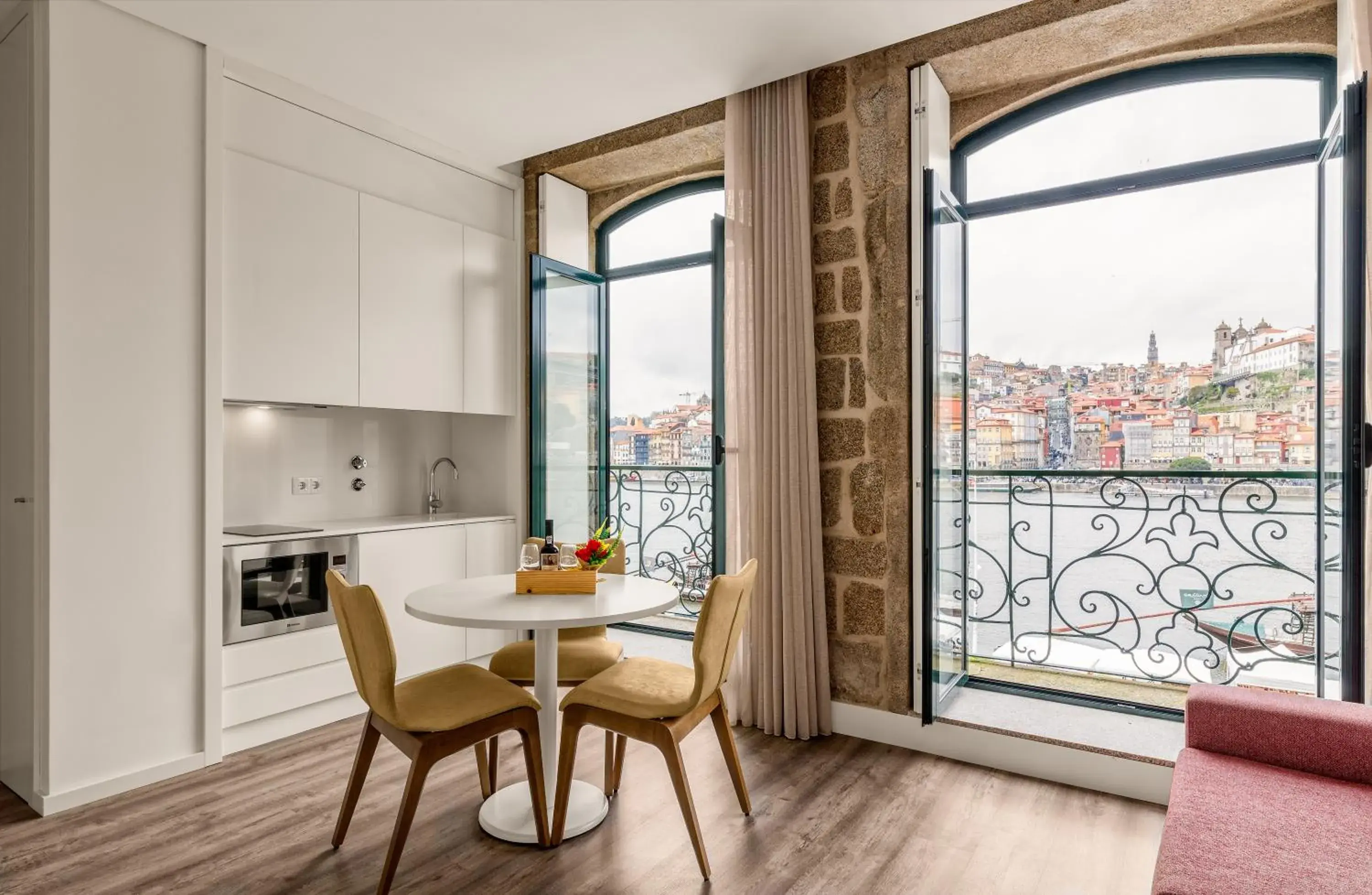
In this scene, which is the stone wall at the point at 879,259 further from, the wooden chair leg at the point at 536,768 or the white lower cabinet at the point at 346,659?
the white lower cabinet at the point at 346,659

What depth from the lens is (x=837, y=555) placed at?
323 cm

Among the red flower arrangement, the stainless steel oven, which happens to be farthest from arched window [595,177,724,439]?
the red flower arrangement

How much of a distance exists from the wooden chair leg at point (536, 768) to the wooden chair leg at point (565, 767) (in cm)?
3

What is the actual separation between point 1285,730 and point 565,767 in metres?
1.87

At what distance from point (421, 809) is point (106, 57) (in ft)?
9.36

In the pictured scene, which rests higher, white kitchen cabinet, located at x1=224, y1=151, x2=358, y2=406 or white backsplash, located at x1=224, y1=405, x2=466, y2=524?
white kitchen cabinet, located at x1=224, y1=151, x2=358, y2=406

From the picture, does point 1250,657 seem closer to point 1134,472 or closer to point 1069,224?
point 1134,472

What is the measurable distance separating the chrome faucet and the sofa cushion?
143 inches

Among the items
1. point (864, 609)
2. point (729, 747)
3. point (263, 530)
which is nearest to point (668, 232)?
point (864, 609)

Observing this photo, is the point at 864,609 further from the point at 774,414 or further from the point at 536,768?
the point at 536,768

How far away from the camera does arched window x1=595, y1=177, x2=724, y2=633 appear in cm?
447

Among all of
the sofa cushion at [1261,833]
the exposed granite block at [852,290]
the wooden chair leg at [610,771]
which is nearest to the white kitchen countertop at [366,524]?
the wooden chair leg at [610,771]

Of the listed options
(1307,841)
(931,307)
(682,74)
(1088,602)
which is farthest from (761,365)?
(1307,841)

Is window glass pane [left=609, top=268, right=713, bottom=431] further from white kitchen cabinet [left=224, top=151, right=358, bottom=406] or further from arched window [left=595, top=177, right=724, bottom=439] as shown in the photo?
white kitchen cabinet [left=224, top=151, right=358, bottom=406]
